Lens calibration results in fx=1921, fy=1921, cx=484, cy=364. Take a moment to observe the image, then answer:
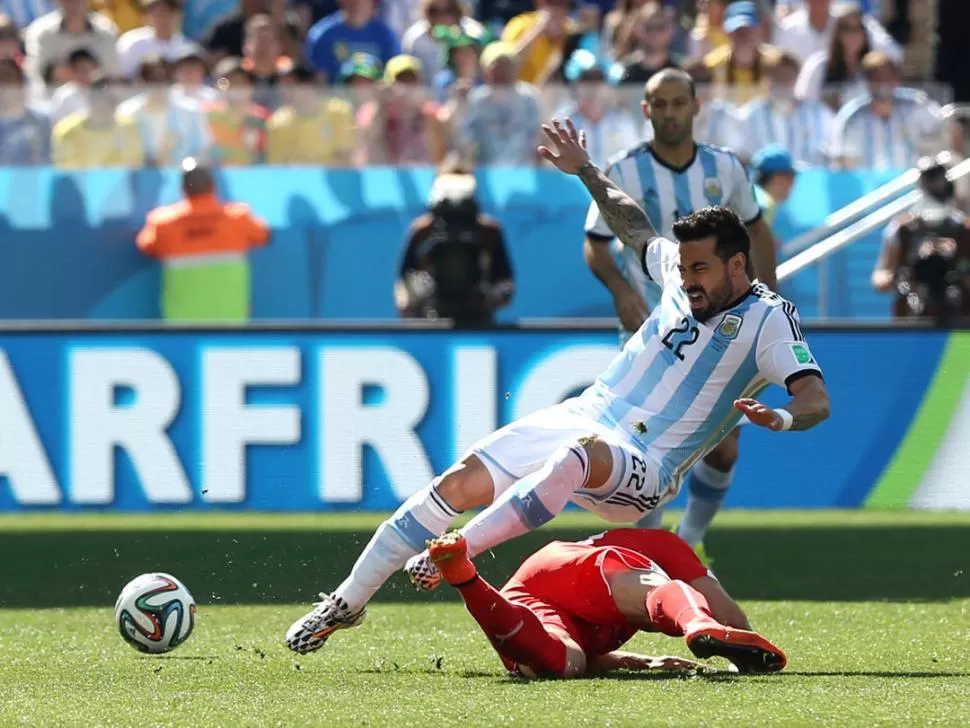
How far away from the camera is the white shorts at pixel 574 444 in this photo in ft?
20.6

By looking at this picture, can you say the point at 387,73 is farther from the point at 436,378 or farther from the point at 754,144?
the point at 436,378

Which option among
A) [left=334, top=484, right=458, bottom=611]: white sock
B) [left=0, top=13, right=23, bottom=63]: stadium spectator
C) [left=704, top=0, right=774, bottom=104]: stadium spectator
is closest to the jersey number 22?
[left=334, top=484, right=458, bottom=611]: white sock

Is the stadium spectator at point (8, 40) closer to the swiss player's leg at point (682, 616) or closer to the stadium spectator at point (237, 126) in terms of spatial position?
the stadium spectator at point (237, 126)

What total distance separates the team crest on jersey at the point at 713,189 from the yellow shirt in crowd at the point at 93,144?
5.60 m

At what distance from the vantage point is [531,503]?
20.1 feet

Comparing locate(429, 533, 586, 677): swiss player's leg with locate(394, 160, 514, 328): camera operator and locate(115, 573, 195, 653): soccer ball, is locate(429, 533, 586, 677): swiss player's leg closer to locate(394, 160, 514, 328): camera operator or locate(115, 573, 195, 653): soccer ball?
locate(115, 573, 195, 653): soccer ball

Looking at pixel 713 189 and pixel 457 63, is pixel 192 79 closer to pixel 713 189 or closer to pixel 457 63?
pixel 457 63

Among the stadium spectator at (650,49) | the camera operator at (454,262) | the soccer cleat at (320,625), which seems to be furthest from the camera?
the stadium spectator at (650,49)

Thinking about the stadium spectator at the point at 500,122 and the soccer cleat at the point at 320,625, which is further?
the stadium spectator at the point at 500,122

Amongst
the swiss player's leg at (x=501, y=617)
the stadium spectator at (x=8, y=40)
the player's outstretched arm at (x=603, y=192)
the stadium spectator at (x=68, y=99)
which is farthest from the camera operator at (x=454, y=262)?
the swiss player's leg at (x=501, y=617)

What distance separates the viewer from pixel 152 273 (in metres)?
12.7

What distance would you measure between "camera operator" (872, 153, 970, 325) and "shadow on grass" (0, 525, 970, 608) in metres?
1.68

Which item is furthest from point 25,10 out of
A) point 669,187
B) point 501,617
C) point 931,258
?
point 501,617

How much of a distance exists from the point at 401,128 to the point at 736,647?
7.71m
